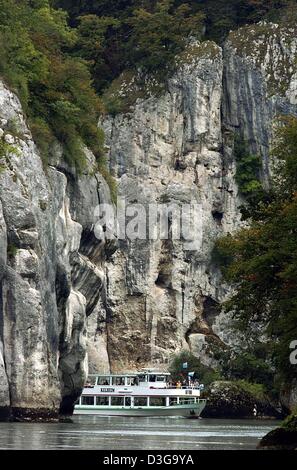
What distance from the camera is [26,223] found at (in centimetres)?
6988

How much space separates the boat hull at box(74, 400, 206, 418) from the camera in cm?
9912

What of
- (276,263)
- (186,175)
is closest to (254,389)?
(186,175)

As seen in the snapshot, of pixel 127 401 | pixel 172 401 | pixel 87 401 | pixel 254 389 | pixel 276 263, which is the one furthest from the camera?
pixel 87 401

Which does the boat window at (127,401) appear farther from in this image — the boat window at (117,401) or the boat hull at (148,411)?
the boat hull at (148,411)

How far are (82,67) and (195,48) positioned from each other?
118 ft

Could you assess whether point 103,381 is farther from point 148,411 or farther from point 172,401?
point 172,401

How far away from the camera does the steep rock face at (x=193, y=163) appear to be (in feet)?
375

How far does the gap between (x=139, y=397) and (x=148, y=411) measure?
2441 mm

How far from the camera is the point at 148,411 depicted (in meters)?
101

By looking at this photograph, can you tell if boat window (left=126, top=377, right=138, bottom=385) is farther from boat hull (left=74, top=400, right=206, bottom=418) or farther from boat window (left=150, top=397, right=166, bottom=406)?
boat hull (left=74, top=400, right=206, bottom=418)

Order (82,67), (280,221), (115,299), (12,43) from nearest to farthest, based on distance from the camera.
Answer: (280,221) < (12,43) < (82,67) < (115,299)

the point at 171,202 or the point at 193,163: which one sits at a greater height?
the point at 193,163
